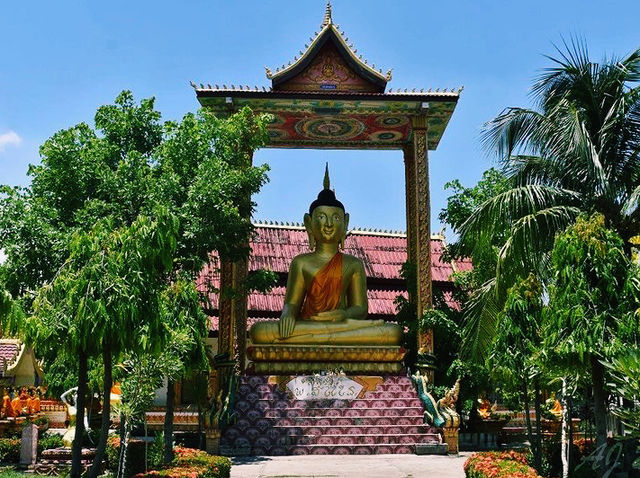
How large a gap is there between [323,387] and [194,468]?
586cm

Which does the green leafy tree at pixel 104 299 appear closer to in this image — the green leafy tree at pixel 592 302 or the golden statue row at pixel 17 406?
the green leafy tree at pixel 592 302

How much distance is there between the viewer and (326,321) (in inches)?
590

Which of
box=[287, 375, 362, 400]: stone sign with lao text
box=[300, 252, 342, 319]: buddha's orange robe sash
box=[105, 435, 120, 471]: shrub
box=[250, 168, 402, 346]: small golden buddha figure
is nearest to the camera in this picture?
box=[105, 435, 120, 471]: shrub

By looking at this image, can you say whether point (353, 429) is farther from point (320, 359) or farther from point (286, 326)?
point (286, 326)

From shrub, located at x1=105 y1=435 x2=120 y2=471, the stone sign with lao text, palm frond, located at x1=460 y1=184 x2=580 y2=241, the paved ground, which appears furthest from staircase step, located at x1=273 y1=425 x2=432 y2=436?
palm frond, located at x1=460 y1=184 x2=580 y2=241

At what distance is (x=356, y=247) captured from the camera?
23.8 metres

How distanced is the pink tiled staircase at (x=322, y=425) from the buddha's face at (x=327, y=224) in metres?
3.79

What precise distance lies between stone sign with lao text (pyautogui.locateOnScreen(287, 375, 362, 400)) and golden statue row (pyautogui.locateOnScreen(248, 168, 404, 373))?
22.2 inches

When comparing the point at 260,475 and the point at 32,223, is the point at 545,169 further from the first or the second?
the point at 32,223

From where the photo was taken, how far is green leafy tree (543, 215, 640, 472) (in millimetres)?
6945

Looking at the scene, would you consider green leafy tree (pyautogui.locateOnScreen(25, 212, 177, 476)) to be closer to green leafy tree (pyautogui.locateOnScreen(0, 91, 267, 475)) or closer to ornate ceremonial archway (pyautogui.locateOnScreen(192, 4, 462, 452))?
green leafy tree (pyautogui.locateOnScreen(0, 91, 267, 475))

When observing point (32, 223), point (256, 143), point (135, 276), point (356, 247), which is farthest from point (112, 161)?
point (356, 247)

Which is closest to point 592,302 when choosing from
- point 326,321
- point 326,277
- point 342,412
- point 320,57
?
point 342,412

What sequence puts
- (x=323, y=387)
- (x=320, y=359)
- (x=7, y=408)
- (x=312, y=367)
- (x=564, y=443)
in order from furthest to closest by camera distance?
(x=7, y=408) → (x=320, y=359) → (x=312, y=367) → (x=323, y=387) → (x=564, y=443)
